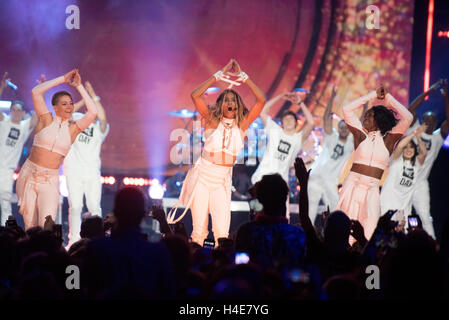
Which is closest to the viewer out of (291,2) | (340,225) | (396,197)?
(340,225)

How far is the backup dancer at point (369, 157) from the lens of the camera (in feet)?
22.1

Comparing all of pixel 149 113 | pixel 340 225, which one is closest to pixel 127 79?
pixel 149 113

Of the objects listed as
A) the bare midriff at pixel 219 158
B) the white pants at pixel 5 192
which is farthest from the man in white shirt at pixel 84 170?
the bare midriff at pixel 219 158

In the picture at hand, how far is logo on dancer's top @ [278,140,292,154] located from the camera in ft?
30.5

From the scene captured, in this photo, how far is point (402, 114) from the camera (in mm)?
6691

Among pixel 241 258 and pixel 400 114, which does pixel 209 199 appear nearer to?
pixel 400 114

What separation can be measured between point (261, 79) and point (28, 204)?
19.4 ft

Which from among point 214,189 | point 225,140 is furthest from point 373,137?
point 214,189

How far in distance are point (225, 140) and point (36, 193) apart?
90.5 inches

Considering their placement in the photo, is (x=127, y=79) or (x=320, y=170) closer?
(x=320, y=170)

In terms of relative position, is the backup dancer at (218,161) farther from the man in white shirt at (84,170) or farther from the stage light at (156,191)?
the stage light at (156,191)

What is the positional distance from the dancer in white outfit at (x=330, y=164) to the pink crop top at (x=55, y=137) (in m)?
4.54

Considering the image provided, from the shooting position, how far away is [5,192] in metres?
9.70
